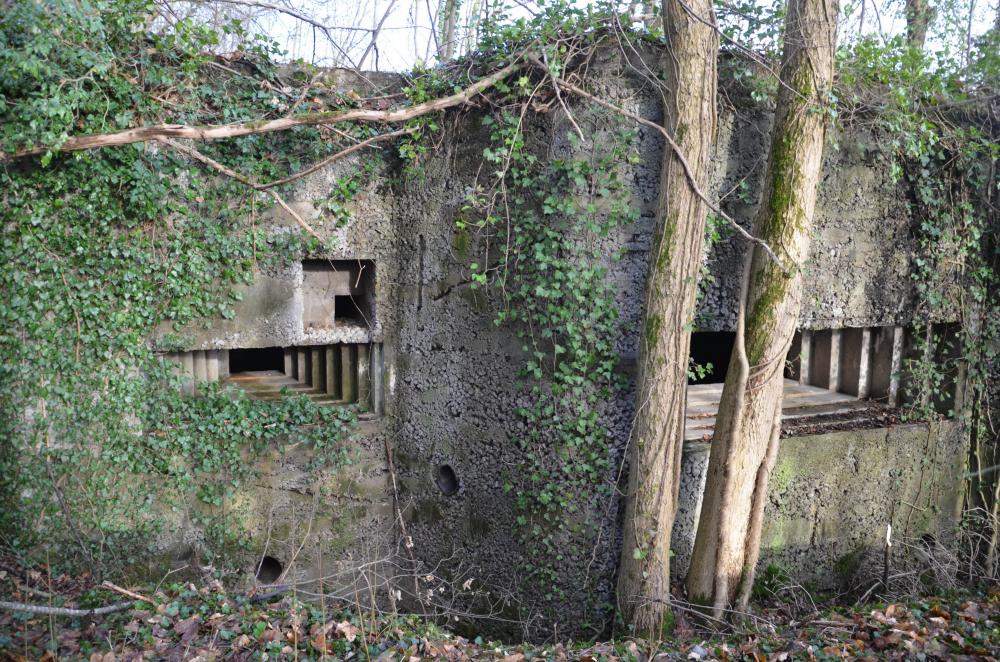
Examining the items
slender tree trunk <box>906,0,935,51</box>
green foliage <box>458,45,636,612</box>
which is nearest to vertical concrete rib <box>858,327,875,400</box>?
green foliage <box>458,45,636,612</box>

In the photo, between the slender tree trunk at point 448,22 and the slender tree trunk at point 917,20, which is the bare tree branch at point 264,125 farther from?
the slender tree trunk at point 917,20

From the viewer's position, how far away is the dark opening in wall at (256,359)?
6797mm

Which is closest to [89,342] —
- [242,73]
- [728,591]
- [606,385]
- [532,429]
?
[242,73]

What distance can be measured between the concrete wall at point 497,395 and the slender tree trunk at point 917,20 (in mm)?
2941

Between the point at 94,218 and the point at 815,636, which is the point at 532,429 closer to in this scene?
the point at 815,636

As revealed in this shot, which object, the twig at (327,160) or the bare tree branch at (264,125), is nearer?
the bare tree branch at (264,125)

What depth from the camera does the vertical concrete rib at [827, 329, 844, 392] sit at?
5930 mm

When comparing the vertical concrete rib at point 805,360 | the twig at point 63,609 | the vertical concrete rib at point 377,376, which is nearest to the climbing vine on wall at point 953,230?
the vertical concrete rib at point 805,360

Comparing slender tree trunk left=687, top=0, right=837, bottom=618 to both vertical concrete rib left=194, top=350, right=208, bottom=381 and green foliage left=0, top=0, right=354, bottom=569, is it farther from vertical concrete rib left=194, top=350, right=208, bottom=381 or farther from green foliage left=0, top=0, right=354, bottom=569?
vertical concrete rib left=194, top=350, right=208, bottom=381

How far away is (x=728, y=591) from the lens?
4.68 m

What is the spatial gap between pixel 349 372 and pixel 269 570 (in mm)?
1581

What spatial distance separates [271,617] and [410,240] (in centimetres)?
280

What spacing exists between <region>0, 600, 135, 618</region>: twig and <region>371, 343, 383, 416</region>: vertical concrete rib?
91.7 inches

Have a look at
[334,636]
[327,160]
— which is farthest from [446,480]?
[327,160]
